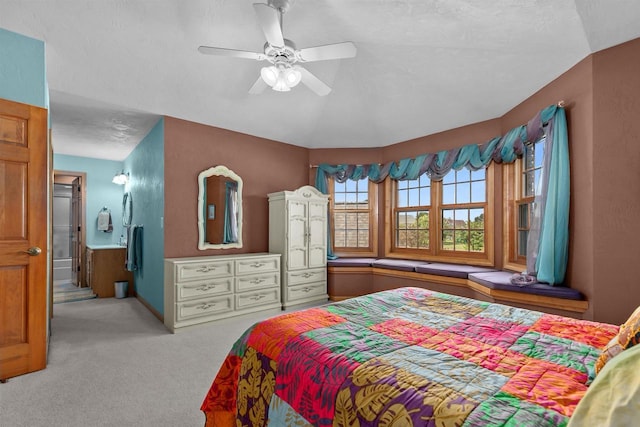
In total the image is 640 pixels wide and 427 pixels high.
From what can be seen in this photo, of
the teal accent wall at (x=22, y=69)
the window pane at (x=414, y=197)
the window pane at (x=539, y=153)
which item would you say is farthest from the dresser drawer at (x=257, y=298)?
the window pane at (x=539, y=153)

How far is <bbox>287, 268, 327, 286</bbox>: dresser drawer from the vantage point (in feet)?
14.6

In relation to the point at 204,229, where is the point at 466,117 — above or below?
above

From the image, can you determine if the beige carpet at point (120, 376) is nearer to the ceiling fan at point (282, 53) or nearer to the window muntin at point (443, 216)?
the ceiling fan at point (282, 53)

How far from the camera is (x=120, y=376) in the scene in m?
2.48

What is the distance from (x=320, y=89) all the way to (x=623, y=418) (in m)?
2.83

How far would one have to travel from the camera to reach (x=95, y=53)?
2.95 m

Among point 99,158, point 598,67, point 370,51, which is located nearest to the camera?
point 598,67

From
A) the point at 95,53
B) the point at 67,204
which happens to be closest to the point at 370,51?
the point at 95,53

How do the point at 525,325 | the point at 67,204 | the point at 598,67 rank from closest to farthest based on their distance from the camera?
the point at 525,325
the point at 598,67
the point at 67,204

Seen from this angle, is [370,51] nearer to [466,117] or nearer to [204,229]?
[466,117]

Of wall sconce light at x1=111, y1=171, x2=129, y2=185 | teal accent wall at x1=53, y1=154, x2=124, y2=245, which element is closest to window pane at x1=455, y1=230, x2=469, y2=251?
wall sconce light at x1=111, y1=171, x2=129, y2=185

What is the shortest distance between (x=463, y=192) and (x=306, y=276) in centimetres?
250

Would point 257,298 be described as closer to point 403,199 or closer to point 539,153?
point 403,199

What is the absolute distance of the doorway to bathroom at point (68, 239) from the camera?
5528mm
